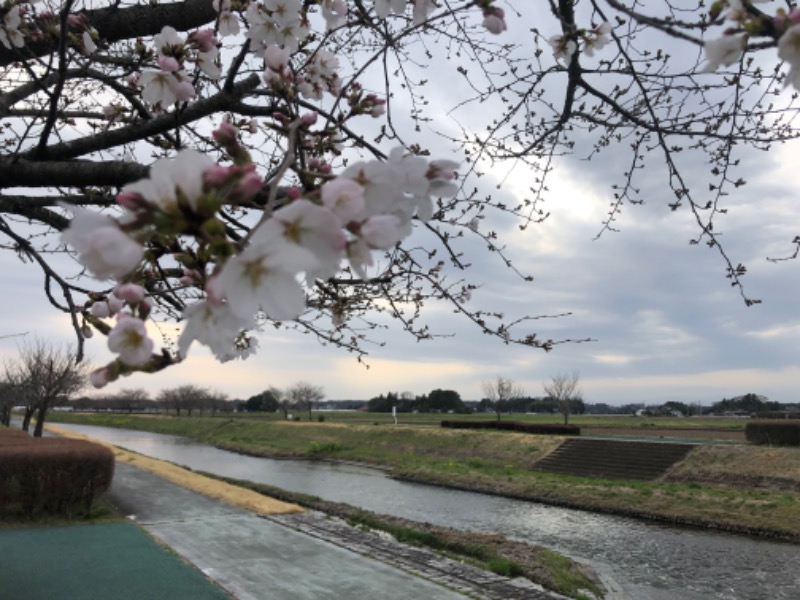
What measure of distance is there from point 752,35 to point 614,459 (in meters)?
23.2

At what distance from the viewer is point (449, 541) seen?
10.6 meters

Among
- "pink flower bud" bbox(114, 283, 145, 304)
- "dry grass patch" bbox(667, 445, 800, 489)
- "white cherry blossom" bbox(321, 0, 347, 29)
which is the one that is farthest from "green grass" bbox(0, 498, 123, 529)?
"dry grass patch" bbox(667, 445, 800, 489)

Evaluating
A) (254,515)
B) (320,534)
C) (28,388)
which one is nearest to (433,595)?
(320,534)

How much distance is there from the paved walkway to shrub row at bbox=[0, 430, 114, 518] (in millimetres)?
912

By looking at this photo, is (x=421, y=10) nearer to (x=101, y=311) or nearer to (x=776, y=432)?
(x=101, y=311)

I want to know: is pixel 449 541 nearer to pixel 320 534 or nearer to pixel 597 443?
pixel 320 534

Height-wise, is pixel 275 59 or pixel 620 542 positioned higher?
pixel 275 59

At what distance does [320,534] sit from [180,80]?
9292 millimetres

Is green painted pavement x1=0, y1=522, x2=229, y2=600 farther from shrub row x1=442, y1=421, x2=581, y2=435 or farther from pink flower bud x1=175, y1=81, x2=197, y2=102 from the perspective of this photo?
shrub row x1=442, y1=421, x2=581, y2=435

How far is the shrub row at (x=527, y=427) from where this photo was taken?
→ 98.8 ft

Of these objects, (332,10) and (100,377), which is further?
(332,10)

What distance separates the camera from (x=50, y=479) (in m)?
10.4

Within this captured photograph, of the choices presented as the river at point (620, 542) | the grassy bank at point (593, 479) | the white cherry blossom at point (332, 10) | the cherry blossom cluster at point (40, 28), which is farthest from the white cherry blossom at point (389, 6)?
the grassy bank at point (593, 479)

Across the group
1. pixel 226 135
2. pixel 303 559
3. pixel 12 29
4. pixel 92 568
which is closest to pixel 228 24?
pixel 12 29
